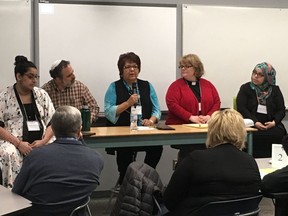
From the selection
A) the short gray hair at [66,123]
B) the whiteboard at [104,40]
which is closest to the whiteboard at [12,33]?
the whiteboard at [104,40]

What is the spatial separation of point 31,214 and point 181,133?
6.49ft

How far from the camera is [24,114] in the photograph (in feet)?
12.4

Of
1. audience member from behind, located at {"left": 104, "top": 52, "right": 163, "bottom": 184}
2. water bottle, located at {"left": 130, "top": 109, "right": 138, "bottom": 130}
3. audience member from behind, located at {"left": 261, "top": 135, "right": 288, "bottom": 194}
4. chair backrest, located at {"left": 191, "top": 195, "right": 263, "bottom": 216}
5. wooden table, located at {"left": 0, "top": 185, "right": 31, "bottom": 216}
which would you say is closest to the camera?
wooden table, located at {"left": 0, "top": 185, "right": 31, "bottom": 216}

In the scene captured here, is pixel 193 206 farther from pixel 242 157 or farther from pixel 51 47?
pixel 51 47

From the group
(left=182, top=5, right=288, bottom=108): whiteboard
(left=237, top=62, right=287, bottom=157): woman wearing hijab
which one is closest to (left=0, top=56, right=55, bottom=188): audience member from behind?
(left=182, top=5, right=288, bottom=108): whiteboard

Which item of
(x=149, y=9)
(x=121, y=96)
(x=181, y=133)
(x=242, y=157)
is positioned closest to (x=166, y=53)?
(x=149, y=9)

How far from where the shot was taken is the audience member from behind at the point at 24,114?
364cm

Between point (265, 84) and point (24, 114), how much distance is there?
2.65 meters

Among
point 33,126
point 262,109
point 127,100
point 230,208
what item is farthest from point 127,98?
point 230,208

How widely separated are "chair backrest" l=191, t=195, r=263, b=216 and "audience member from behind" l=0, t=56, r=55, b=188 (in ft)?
5.82

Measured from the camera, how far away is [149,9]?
513 cm

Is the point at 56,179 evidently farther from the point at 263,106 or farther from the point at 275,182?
the point at 263,106

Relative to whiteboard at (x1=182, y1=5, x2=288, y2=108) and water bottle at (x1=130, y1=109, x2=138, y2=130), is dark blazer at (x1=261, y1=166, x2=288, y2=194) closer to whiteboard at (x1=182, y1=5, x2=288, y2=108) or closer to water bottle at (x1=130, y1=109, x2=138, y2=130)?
water bottle at (x1=130, y1=109, x2=138, y2=130)

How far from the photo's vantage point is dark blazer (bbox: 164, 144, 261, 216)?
235 centimetres
